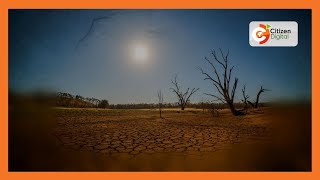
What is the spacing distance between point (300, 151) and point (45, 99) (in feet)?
12.0

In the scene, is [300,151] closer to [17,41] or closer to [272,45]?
[272,45]

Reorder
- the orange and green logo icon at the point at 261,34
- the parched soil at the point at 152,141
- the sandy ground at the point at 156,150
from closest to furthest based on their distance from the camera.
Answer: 1. the sandy ground at the point at 156,150
2. the parched soil at the point at 152,141
3. the orange and green logo icon at the point at 261,34

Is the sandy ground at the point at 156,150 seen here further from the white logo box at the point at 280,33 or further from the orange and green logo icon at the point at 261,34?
the orange and green logo icon at the point at 261,34

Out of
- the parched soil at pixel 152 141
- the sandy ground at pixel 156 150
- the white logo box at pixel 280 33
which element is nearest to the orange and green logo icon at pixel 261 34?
the white logo box at pixel 280 33

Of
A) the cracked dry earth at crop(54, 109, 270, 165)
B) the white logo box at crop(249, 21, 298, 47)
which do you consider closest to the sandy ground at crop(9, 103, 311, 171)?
the cracked dry earth at crop(54, 109, 270, 165)

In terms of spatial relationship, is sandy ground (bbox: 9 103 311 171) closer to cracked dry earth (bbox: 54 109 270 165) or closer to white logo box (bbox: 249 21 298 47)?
cracked dry earth (bbox: 54 109 270 165)

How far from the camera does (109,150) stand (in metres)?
3.08

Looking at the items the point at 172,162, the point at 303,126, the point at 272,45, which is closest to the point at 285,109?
the point at 303,126

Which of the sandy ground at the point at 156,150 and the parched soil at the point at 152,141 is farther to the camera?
the parched soil at the point at 152,141

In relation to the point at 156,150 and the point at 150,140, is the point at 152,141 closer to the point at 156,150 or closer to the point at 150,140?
the point at 150,140

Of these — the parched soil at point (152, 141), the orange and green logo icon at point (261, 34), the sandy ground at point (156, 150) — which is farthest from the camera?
the orange and green logo icon at point (261, 34)

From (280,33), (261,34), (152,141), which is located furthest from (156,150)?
(280,33)

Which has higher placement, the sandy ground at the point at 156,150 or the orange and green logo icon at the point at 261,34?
the orange and green logo icon at the point at 261,34

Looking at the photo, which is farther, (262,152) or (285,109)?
(285,109)
